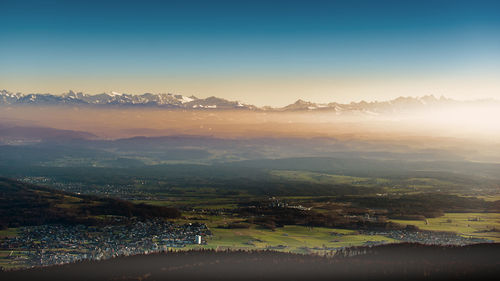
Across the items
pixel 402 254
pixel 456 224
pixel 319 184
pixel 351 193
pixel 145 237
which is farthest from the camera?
pixel 319 184

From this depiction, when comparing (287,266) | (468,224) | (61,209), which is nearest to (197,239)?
(287,266)

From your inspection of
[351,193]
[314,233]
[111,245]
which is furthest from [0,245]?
[351,193]

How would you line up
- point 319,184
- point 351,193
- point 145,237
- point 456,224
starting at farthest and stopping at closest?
1. point 319,184
2. point 351,193
3. point 456,224
4. point 145,237

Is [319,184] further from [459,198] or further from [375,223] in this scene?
[375,223]

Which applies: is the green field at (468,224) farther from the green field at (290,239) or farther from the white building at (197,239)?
A: the white building at (197,239)

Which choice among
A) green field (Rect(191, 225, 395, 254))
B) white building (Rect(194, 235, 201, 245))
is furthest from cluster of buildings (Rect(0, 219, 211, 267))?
green field (Rect(191, 225, 395, 254))

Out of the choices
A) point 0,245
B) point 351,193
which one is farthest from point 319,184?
point 0,245

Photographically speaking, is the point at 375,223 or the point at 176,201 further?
the point at 176,201
